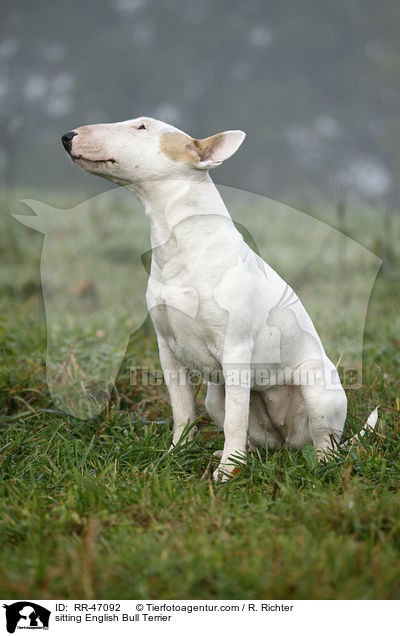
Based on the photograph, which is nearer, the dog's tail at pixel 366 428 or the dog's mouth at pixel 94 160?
the dog's mouth at pixel 94 160

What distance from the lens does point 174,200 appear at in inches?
104

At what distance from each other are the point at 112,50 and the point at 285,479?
13845 mm

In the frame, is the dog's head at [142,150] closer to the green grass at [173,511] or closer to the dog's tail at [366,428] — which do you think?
the green grass at [173,511]

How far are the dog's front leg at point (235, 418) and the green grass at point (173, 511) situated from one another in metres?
0.08

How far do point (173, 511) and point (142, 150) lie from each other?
156 centimetres

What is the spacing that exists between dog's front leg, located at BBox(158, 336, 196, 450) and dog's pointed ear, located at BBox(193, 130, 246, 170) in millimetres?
907

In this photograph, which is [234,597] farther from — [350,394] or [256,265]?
[350,394]

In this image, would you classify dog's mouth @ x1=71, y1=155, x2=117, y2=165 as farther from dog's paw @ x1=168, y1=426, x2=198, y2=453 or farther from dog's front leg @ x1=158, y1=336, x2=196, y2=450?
dog's paw @ x1=168, y1=426, x2=198, y2=453

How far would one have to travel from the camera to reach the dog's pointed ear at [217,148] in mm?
2625

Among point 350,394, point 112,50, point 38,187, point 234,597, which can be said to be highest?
point 112,50
